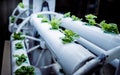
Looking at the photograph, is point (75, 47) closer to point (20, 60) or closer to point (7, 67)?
point (20, 60)

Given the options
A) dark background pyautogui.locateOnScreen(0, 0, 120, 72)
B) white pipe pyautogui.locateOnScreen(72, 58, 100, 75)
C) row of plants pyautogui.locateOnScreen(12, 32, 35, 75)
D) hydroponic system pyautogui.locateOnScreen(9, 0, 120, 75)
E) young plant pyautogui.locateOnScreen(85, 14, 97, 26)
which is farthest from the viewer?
dark background pyautogui.locateOnScreen(0, 0, 120, 72)

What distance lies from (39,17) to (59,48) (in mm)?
1164

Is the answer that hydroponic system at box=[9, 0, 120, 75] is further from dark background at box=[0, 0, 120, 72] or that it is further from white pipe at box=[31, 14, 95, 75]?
dark background at box=[0, 0, 120, 72]

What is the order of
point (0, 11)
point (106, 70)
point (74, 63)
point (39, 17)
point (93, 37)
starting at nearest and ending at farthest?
point (74, 63)
point (93, 37)
point (106, 70)
point (39, 17)
point (0, 11)

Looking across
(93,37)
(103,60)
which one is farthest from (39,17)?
(103,60)

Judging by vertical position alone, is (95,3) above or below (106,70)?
above

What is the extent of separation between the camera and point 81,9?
308cm

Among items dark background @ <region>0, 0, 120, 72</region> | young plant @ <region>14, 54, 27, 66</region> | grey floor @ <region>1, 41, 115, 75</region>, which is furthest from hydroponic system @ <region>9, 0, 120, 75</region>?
dark background @ <region>0, 0, 120, 72</region>

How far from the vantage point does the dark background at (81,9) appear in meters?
2.78

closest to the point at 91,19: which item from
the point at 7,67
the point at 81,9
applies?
the point at 81,9

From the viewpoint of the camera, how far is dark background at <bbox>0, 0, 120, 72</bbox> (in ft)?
9.12

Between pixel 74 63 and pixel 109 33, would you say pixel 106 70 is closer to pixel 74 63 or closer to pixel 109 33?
pixel 109 33

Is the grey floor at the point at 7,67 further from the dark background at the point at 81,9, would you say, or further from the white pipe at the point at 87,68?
the dark background at the point at 81,9

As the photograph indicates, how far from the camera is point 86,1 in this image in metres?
3.06
